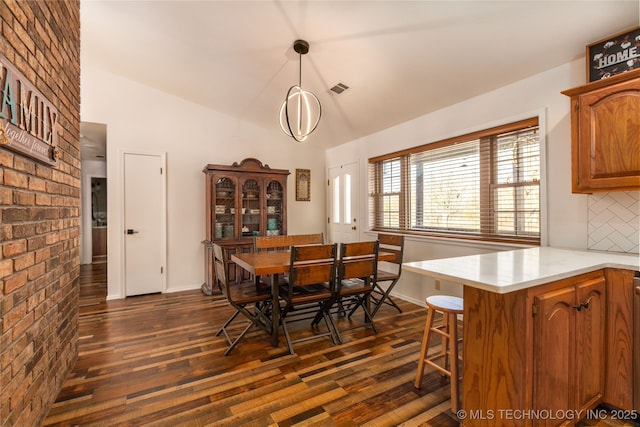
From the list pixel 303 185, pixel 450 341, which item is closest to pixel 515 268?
pixel 450 341

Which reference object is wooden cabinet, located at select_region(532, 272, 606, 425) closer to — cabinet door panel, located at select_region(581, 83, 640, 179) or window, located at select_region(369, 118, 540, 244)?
cabinet door panel, located at select_region(581, 83, 640, 179)

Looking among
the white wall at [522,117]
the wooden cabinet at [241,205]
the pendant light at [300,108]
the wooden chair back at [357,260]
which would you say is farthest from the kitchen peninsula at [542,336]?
the wooden cabinet at [241,205]

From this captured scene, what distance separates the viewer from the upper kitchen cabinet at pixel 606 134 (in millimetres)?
1896

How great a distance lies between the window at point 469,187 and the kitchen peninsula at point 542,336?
107 centimetres

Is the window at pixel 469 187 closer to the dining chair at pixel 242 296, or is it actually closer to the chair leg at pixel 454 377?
the chair leg at pixel 454 377

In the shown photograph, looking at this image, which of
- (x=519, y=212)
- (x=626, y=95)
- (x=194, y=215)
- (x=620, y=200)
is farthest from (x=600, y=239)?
(x=194, y=215)

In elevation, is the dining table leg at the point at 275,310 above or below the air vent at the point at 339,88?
below

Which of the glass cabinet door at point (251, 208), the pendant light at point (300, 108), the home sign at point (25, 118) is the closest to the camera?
the home sign at point (25, 118)

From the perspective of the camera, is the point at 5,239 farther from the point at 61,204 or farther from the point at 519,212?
the point at 519,212

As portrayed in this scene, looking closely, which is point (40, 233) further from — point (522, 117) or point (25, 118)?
point (522, 117)

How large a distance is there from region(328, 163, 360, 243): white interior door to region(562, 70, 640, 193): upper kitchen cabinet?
116 inches

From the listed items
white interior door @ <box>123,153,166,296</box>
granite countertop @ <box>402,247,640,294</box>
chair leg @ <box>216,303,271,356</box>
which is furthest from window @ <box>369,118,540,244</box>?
white interior door @ <box>123,153,166,296</box>

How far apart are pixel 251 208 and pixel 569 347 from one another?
13.1ft

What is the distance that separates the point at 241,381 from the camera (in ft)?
6.86
